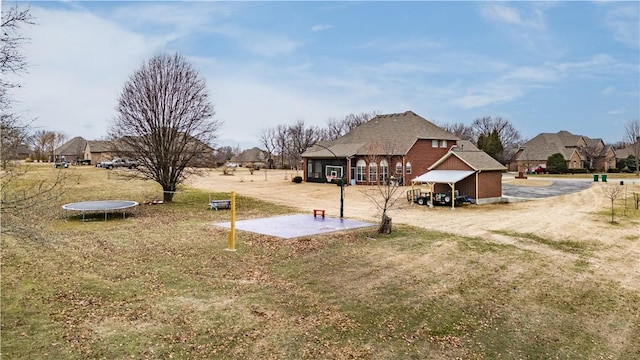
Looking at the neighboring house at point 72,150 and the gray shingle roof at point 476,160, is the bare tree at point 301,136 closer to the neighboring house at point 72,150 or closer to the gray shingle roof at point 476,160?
the neighboring house at point 72,150

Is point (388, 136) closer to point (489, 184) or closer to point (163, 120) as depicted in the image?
point (489, 184)

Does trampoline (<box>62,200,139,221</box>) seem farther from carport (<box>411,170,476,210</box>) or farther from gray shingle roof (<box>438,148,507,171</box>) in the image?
gray shingle roof (<box>438,148,507,171</box>)

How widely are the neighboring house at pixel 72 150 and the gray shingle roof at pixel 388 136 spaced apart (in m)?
63.4

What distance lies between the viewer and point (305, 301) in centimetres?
1011

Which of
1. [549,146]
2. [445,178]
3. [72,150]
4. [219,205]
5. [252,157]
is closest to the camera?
[219,205]

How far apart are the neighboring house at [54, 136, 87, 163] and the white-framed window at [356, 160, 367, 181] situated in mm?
69938

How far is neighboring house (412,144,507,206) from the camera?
99.5ft

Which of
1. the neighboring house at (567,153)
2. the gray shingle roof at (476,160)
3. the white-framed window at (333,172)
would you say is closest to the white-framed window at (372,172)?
the white-framed window at (333,172)

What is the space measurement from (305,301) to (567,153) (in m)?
76.3

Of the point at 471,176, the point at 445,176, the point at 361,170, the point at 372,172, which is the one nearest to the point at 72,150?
the point at 361,170

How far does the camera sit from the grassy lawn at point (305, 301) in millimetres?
7816

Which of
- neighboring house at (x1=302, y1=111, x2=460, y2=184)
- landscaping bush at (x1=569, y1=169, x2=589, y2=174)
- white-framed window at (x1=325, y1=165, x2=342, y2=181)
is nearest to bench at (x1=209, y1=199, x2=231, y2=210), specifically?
neighboring house at (x1=302, y1=111, x2=460, y2=184)

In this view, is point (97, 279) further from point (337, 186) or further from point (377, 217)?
point (337, 186)

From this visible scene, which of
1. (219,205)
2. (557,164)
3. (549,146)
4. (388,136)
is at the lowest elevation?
(219,205)
